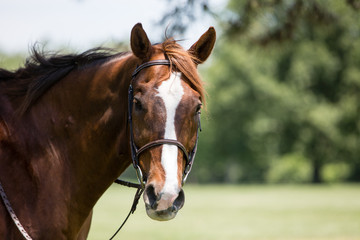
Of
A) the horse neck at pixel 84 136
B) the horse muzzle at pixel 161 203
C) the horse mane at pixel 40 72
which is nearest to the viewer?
the horse muzzle at pixel 161 203

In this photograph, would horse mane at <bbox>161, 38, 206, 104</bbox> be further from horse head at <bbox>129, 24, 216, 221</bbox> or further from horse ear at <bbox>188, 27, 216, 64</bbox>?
horse ear at <bbox>188, 27, 216, 64</bbox>

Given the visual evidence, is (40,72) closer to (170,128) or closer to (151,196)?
(170,128)

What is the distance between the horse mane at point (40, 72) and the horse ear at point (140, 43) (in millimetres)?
425

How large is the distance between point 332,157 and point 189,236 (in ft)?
105

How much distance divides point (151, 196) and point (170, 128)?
1.50 feet

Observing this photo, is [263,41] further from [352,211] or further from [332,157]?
[332,157]

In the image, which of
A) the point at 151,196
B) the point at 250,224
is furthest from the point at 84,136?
the point at 250,224

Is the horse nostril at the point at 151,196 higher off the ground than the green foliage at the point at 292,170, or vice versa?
the green foliage at the point at 292,170

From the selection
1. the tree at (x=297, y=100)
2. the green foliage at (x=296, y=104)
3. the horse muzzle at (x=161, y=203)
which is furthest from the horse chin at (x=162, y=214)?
the green foliage at (x=296, y=104)

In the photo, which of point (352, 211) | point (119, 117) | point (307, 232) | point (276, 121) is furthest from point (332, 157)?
point (119, 117)

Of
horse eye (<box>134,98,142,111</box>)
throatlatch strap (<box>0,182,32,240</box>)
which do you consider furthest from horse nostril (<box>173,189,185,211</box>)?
throatlatch strap (<box>0,182,32,240</box>)

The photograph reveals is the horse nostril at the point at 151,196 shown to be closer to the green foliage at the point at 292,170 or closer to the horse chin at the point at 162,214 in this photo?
the horse chin at the point at 162,214

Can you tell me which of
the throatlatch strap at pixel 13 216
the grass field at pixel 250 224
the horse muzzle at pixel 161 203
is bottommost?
the grass field at pixel 250 224

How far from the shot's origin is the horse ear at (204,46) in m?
3.45
